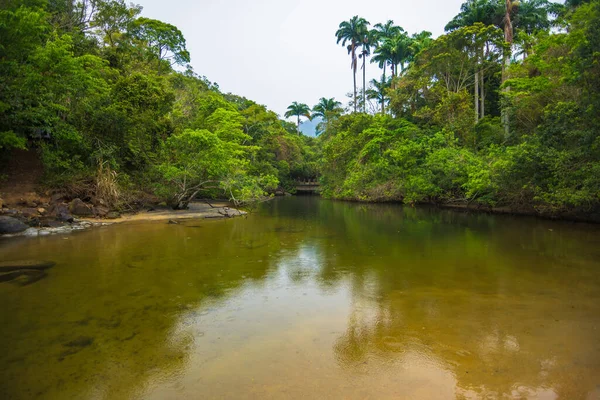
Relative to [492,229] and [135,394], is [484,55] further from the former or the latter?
[135,394]

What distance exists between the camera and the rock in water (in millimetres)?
11937

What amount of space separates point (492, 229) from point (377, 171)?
1539 cm

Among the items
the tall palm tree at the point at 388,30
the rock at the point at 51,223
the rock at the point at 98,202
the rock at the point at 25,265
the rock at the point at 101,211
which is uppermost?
the tall palm tree at the point at 388,30

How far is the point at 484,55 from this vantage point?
27.8 m

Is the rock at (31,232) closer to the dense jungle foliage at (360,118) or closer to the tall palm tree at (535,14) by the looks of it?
the dense jungle foliage at (360,118)

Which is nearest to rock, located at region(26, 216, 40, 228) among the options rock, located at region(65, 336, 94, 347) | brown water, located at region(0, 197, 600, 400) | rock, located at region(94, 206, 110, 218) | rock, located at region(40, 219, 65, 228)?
rock, located at region(40, 219, 65, 228)

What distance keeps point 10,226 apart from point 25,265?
5.59 m

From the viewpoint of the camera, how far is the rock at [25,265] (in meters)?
7.77

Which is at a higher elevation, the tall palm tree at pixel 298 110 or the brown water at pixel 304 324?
the tall palm tree at pixel 298 110

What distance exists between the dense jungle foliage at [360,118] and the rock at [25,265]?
8200mm

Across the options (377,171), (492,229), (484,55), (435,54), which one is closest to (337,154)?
(377,171)

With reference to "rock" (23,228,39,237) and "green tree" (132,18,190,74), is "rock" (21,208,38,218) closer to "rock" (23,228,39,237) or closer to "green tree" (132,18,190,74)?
"rock" (23,228,39,237)

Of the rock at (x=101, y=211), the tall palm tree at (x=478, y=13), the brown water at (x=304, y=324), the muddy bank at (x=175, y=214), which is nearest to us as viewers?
the brown water at (x=304, y=324)

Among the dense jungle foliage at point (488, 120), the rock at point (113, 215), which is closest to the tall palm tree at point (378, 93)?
the dense jungle foliage at point (488, 120)
